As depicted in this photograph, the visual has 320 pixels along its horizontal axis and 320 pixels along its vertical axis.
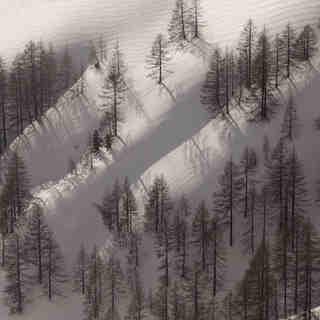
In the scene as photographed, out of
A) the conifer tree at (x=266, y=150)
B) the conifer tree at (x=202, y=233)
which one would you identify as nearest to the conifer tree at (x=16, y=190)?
the conifer tree at (x=202, y=233)

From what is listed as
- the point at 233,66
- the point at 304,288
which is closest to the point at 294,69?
the point at 233,66

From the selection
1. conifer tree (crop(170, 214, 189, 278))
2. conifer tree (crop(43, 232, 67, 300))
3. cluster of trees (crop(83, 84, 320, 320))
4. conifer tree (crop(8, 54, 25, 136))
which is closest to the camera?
cluster of trees (crop(83, 84, 320, 320))

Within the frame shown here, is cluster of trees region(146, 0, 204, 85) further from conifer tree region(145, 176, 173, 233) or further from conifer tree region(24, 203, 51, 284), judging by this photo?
conifer tree region(24, 203, 51, 284)

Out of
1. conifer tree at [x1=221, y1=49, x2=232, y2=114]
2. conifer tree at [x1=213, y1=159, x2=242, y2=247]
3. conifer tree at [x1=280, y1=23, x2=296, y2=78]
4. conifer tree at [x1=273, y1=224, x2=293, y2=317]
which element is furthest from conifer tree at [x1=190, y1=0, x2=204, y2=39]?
conifer tree at [x1=273, y1=224, x2=293, y2=317]

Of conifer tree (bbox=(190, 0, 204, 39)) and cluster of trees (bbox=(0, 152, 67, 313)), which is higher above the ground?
conifer tree (bbox=(190, 0, 204, 39))

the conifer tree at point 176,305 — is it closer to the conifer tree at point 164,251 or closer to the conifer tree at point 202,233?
the conifer tree at point 164,251

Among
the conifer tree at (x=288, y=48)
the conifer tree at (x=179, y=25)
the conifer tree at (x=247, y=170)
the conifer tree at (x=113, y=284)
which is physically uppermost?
the conifer tree at (x=179, y=25)

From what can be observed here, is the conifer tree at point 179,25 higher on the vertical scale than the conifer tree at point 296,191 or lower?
higher

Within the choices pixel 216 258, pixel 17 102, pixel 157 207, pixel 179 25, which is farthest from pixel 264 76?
pixel 17 102
